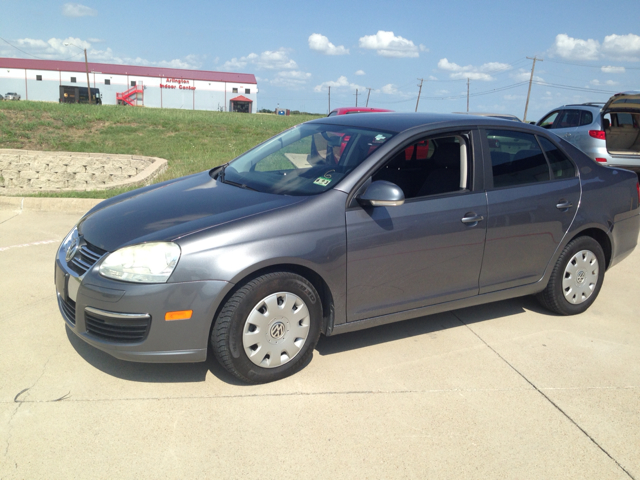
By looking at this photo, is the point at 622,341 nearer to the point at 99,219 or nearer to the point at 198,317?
the point at 198,317

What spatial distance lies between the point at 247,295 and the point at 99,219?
1.31 meters

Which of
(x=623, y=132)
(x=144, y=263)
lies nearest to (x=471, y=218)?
(x=144, y=263)

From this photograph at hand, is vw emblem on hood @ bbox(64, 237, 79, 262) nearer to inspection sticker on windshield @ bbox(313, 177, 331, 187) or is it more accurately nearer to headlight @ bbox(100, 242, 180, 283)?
headlight @ bbox(100, 242, 180, 283)

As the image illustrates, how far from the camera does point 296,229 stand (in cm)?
341

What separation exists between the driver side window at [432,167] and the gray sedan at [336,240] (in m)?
0.01

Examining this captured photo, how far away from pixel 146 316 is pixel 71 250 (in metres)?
0.95

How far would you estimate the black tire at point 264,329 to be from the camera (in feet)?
10.6

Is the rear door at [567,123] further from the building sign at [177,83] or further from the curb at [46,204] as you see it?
the building sign at [177,83]

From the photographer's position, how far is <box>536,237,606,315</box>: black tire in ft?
15.3

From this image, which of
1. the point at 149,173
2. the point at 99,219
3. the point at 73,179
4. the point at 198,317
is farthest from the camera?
the point at 73,179

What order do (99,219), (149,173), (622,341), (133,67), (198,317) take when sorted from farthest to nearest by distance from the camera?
(133,67) → (149,173) → (622,341) → (99,219) → (198,317)

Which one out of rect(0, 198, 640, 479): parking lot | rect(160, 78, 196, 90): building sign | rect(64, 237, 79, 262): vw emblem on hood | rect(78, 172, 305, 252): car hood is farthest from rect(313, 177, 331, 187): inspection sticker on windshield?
rect(160, 78, 196, 90): building sign

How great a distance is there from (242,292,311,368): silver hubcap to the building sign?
83870 mm

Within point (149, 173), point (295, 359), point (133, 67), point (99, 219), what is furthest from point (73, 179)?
point (133, 67)
